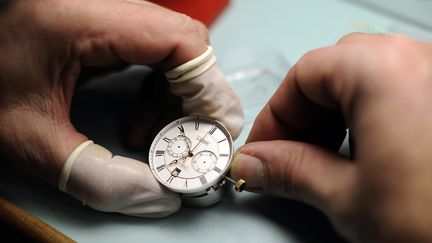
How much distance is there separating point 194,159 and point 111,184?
178 mm

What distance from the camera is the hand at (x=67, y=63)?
3.04 ft

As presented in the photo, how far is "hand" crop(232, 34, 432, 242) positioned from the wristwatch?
0.10 metres

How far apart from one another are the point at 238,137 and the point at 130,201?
320mm

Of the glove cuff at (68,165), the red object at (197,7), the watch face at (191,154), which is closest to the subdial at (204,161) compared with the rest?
the watch face at (191,154)

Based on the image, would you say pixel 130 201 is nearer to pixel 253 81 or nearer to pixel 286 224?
pixel 286 224

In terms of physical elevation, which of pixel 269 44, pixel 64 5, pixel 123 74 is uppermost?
pixel 64 5

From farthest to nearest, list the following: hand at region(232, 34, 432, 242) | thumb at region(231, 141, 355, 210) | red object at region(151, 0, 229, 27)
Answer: red object at region(151, 0, 229, 27) → thumb at region(231, 141, 355, 210) → hand at region(232, 34, 432, 242)

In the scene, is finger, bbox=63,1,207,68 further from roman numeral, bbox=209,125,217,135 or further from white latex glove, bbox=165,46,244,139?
roman numeral, bbox=209,125,217,135

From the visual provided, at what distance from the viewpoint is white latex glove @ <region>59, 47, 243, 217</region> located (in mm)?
907

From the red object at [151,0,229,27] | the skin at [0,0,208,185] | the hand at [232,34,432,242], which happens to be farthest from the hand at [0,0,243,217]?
the red object at [151,0,229,27]

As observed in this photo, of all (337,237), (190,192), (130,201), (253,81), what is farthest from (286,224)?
(253,81)

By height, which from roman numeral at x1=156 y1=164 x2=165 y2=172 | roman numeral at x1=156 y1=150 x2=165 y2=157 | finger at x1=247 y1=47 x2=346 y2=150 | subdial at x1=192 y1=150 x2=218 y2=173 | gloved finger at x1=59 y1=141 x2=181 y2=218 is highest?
finger at x1=247 y1=47 x2=346 y2=150

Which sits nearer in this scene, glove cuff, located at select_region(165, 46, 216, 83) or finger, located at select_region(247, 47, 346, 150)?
finger, located at select_region(247, 47, 346, 150)

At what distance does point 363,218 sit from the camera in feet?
2.24
